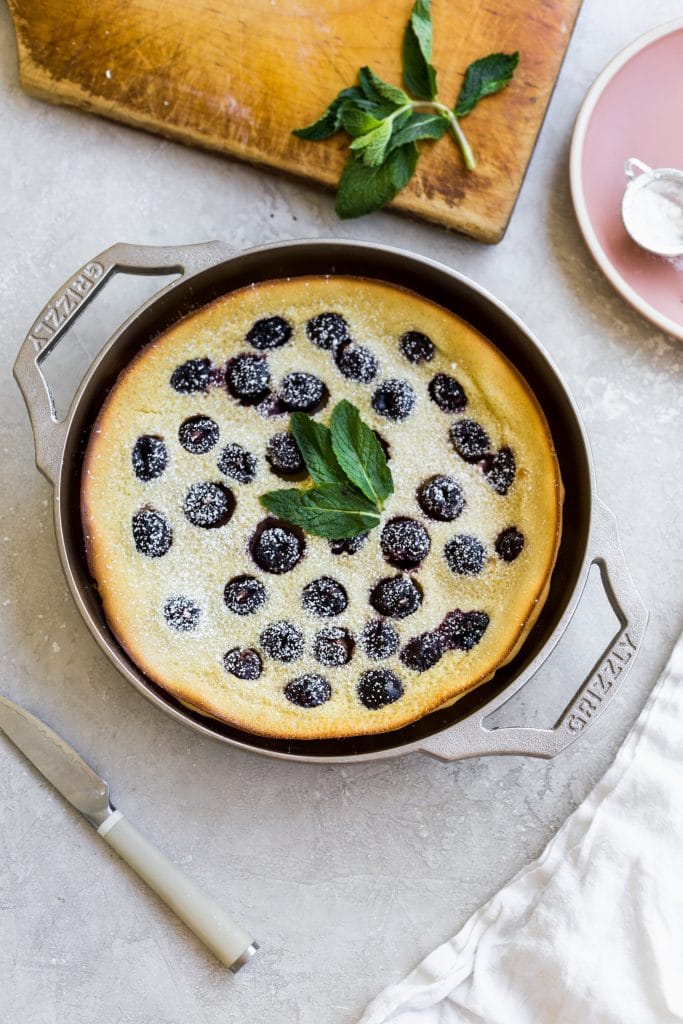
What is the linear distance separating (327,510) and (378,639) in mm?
276

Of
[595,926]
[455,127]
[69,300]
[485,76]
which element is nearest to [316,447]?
[69,300]

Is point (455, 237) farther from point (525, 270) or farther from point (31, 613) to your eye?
point (31, 613)

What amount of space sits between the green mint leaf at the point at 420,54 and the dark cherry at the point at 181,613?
44.5 inches

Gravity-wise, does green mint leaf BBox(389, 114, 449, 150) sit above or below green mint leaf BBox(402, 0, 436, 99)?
below

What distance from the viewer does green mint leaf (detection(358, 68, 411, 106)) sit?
1.82 meters

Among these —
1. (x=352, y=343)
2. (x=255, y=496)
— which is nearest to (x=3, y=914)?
(x=255, y=496)

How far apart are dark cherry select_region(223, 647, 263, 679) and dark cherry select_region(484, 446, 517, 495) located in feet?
1.85

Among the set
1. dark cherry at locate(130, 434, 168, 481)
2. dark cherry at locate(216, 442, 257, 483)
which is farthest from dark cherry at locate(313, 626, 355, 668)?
dark cherry at locate(130, 434, 168, 481)

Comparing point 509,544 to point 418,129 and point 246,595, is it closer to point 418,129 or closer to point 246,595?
point 246,595

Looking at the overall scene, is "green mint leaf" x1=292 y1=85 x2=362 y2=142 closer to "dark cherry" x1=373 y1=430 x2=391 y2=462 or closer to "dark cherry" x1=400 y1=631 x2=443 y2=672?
"dark cherry" x1=373 y1=430 x2=391 y2=462

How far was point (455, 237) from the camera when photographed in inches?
77.4

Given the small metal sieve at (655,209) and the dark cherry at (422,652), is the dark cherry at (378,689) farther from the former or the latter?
the small metal sieve at (655,209)

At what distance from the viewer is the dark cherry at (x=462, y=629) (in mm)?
1740

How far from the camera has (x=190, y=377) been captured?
5.75 feet
